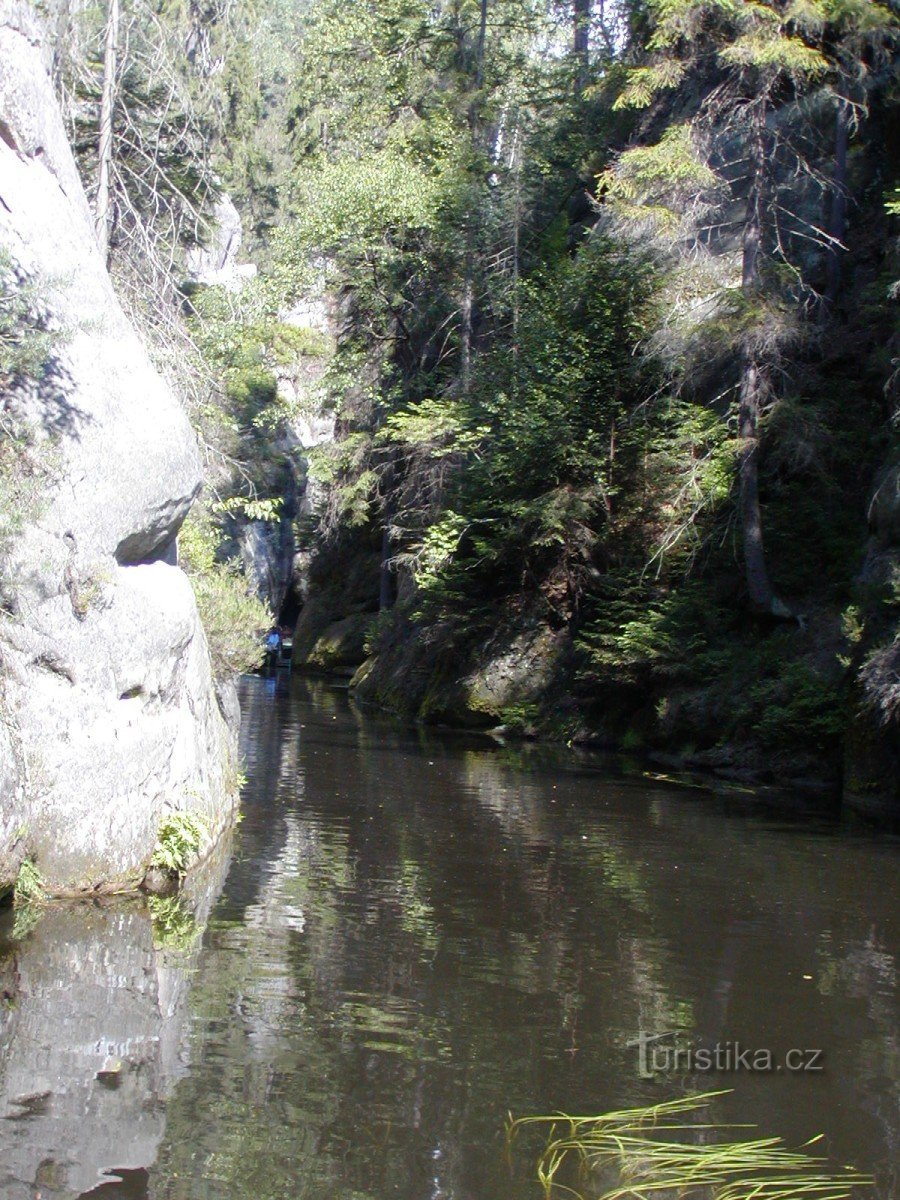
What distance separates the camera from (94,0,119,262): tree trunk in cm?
1264

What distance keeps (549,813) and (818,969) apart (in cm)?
601

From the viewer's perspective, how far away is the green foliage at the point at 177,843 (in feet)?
30.0

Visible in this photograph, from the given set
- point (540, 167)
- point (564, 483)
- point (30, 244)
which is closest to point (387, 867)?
point (30, 244)

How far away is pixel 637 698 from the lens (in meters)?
22.6

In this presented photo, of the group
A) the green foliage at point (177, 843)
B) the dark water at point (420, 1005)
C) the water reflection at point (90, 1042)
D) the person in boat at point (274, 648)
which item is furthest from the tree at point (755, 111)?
the person in boat at point (274, 648)

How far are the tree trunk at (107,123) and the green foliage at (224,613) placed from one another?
3.97 metres

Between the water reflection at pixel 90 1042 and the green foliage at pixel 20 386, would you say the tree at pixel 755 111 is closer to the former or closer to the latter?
the green foliage at pixel 20 386

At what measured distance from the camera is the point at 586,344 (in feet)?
Answer: 80.7

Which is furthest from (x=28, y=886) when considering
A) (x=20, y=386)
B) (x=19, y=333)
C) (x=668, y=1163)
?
(x=668, y=1163)

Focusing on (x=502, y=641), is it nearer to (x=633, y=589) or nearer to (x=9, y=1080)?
(x=633, y=589)

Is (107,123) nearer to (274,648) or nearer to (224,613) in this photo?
(224,613)

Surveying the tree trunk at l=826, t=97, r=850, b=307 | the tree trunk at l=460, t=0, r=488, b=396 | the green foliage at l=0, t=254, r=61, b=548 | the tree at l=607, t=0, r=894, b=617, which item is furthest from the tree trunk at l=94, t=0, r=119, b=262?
the tree trunk at l=460, t=0, r=488, b=396

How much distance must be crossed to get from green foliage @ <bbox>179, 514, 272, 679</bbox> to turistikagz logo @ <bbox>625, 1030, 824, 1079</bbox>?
8.15 meters

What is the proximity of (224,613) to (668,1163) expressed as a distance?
980 cm
